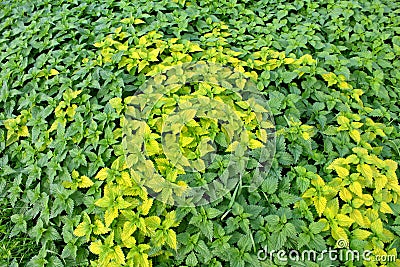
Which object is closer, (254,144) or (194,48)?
→ (254,144)

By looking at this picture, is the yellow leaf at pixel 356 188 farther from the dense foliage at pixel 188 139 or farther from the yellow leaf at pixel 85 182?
the yellow leaf at pixel 85 182

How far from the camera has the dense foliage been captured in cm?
195

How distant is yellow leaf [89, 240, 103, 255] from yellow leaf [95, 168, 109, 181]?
312 millimetres

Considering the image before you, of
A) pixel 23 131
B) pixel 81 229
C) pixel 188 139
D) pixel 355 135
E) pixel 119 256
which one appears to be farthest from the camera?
pixel 23 131

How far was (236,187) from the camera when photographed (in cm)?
202

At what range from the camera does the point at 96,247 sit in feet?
6.36

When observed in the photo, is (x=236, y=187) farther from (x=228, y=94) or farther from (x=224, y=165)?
(x=228, y=94)

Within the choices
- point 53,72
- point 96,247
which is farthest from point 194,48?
point 96,247

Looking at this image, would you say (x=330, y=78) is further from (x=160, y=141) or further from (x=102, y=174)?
(x=102, y=174)

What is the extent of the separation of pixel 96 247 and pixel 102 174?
36 cm

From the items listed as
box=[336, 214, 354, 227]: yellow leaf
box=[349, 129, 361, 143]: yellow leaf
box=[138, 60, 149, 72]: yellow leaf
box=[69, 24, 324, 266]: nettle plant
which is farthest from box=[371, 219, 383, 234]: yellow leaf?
box=[138, 60, 149, 72]: yellow leaf

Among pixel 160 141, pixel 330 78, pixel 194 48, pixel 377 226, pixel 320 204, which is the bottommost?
pixel 377 226

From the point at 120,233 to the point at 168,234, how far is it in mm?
233

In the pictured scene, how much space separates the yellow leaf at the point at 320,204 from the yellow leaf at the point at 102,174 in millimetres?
1031
